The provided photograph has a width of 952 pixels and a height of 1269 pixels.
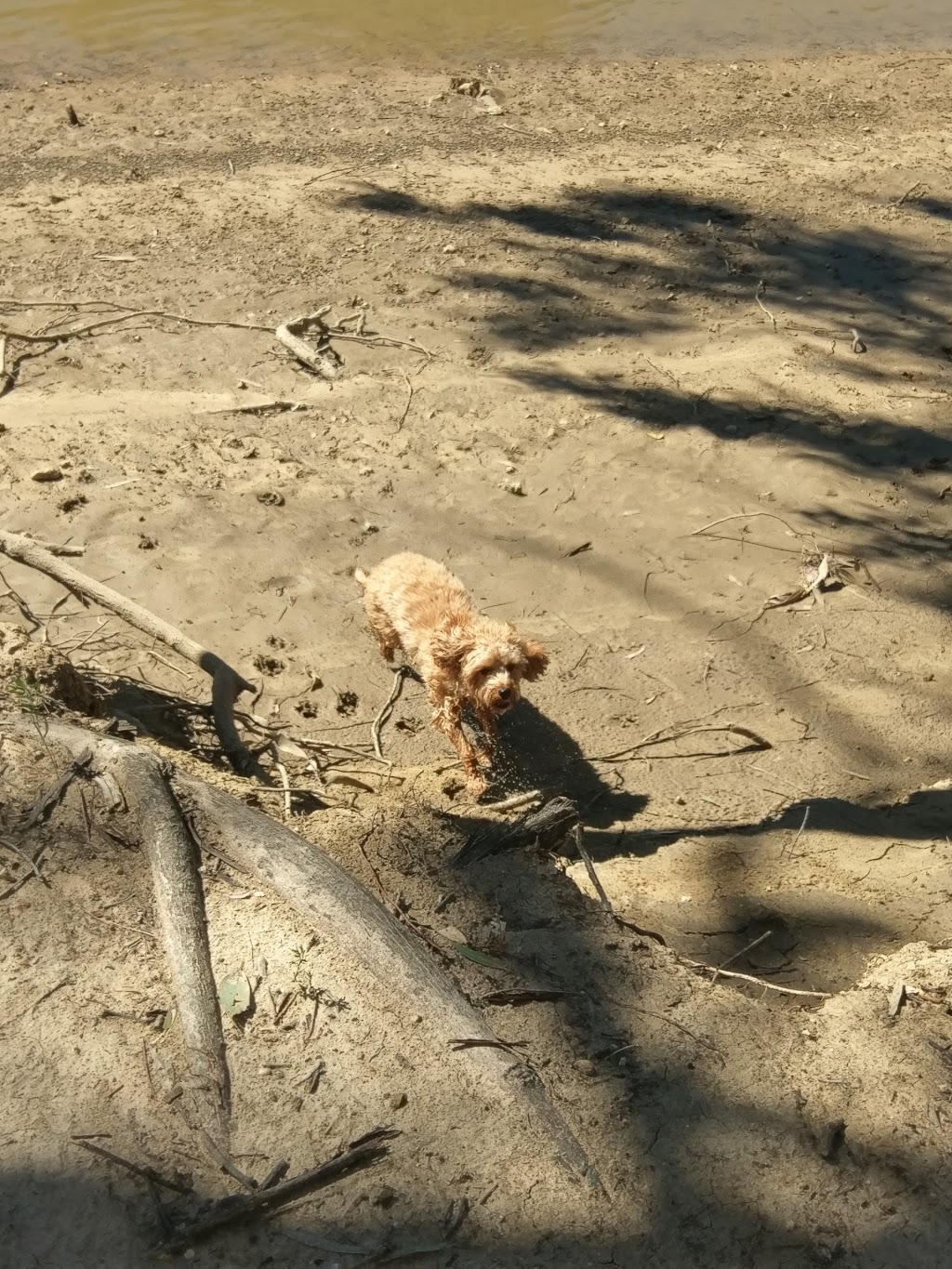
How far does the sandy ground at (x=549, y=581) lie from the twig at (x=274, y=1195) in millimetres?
50

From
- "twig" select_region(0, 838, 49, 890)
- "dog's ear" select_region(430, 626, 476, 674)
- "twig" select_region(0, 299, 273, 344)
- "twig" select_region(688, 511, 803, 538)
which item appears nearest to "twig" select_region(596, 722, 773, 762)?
"dog's ear" select_region(430, 626, 476, 674)

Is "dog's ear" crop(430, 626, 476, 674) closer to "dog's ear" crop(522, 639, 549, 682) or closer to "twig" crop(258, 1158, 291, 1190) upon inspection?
"dog's ear" crop(522, 639, 549, 682)

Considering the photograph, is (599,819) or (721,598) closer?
(599,819)

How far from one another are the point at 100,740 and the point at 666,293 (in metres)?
6.46

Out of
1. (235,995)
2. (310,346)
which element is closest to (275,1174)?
(235,995)

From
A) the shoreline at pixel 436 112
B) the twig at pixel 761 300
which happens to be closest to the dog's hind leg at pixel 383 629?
the twig at pixel 761 300

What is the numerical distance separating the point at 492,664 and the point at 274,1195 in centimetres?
313

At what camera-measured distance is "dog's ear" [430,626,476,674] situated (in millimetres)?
5754

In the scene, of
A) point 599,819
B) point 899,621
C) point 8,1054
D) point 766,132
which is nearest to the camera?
point 8,1054

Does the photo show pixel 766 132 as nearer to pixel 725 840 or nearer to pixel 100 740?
pixel 725 840

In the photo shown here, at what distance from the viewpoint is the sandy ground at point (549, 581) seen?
298cm

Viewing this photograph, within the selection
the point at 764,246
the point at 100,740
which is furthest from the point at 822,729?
the point at 764,246

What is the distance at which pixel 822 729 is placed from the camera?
19.4ft

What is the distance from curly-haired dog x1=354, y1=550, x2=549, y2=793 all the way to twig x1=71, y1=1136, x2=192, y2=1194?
3082 millimetres
